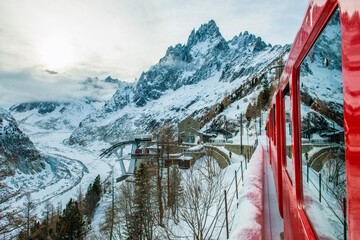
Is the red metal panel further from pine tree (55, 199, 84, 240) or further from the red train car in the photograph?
pine tree (55, 199, 84, 240)

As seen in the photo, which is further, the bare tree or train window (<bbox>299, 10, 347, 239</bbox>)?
the bare tree

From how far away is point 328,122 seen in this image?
1383 millimetres

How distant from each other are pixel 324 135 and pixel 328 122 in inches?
5.2

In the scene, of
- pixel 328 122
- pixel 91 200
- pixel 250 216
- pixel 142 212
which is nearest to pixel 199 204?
pixel 142 212

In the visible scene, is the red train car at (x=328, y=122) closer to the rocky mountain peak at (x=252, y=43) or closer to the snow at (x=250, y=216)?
the snow at (x=250, y=216)

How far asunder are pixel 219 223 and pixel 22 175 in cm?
6471

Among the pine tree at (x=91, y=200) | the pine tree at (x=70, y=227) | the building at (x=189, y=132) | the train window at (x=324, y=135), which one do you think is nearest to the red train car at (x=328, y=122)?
the train window at (x=324, y=135)

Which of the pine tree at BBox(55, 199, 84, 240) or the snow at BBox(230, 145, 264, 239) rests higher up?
the snow at BBox(230, 145, 264, 239)

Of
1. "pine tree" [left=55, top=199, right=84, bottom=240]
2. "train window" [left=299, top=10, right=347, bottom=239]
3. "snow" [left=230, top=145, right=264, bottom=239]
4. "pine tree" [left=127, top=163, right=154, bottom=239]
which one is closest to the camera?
"train window" [left=299, top=10, right=347, bottom=239]

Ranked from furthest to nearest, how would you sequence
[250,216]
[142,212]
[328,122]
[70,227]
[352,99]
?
1. [70,227]
2. [142,212]
3. [250,216]
4. [328,122]
5. [352,99]

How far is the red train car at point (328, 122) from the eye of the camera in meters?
0.92

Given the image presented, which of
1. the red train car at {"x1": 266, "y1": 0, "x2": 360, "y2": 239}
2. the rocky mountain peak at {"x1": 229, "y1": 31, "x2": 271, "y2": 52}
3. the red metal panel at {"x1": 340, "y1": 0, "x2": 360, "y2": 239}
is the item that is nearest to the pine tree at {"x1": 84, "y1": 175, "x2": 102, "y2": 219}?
the red train car at {"x1": 266, "y1": 0, "x2": 360, "y2": 239}

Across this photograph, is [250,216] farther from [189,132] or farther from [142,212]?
[189,132]

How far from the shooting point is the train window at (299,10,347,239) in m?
1.16
